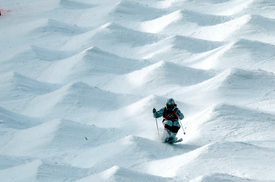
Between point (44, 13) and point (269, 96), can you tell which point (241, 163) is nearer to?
point (269, 96)

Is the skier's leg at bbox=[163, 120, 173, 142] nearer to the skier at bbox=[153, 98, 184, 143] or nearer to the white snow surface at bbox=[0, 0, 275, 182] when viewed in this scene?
the skier at bbox=[153, 98, 184, 143]

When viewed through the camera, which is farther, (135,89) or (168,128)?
(135,89)

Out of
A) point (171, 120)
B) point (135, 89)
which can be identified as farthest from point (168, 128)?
point (135, 89)

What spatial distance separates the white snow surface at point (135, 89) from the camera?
8109 mm

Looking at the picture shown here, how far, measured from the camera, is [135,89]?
39.3 feet

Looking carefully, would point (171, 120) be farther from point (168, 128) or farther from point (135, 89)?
point (135, 89)

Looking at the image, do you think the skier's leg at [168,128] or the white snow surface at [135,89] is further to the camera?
the skier's leg at [168,128]

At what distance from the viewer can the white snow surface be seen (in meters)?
8.11

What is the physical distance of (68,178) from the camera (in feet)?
26.1

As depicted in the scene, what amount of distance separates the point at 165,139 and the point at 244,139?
4.44 feet

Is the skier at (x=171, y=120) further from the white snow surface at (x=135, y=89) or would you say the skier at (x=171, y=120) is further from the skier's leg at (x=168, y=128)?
the white snow surface at (x=135, y=89)

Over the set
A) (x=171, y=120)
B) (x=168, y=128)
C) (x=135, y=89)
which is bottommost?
(x=135, y=89)

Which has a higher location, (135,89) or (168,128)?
(168,128)

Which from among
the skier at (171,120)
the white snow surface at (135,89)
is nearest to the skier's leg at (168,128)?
the skier at (171,120)
